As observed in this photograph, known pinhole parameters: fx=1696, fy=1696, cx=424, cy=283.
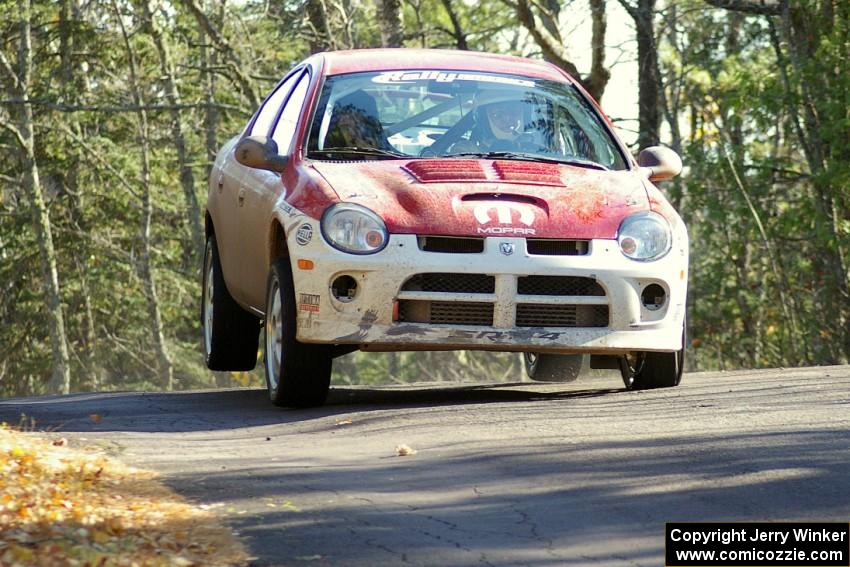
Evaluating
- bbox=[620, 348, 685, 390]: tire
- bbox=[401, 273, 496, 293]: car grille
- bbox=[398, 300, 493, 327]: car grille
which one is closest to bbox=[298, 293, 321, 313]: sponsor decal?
bbox=[398, 300, 493, 327]: car grille

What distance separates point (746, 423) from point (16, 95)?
90.1ft

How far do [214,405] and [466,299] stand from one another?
2.34m

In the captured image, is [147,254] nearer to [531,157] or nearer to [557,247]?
[531,157]

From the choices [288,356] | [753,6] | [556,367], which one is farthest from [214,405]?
[753,6]

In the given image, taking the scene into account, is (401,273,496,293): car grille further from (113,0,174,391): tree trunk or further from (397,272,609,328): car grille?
(113,0,174,391): tree trunk

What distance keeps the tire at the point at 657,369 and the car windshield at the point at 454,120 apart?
1056 millimetres

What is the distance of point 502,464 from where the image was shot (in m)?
6.50

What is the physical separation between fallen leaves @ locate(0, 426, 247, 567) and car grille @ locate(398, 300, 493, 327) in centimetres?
189

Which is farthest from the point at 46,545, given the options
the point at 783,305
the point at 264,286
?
the point at 783,305

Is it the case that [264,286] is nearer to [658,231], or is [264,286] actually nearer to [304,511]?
[658,231]

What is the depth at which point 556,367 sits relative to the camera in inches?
461

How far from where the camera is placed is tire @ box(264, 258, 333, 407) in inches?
327

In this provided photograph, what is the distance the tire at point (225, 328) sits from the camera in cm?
1083

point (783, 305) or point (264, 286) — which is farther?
point (783, 305)
